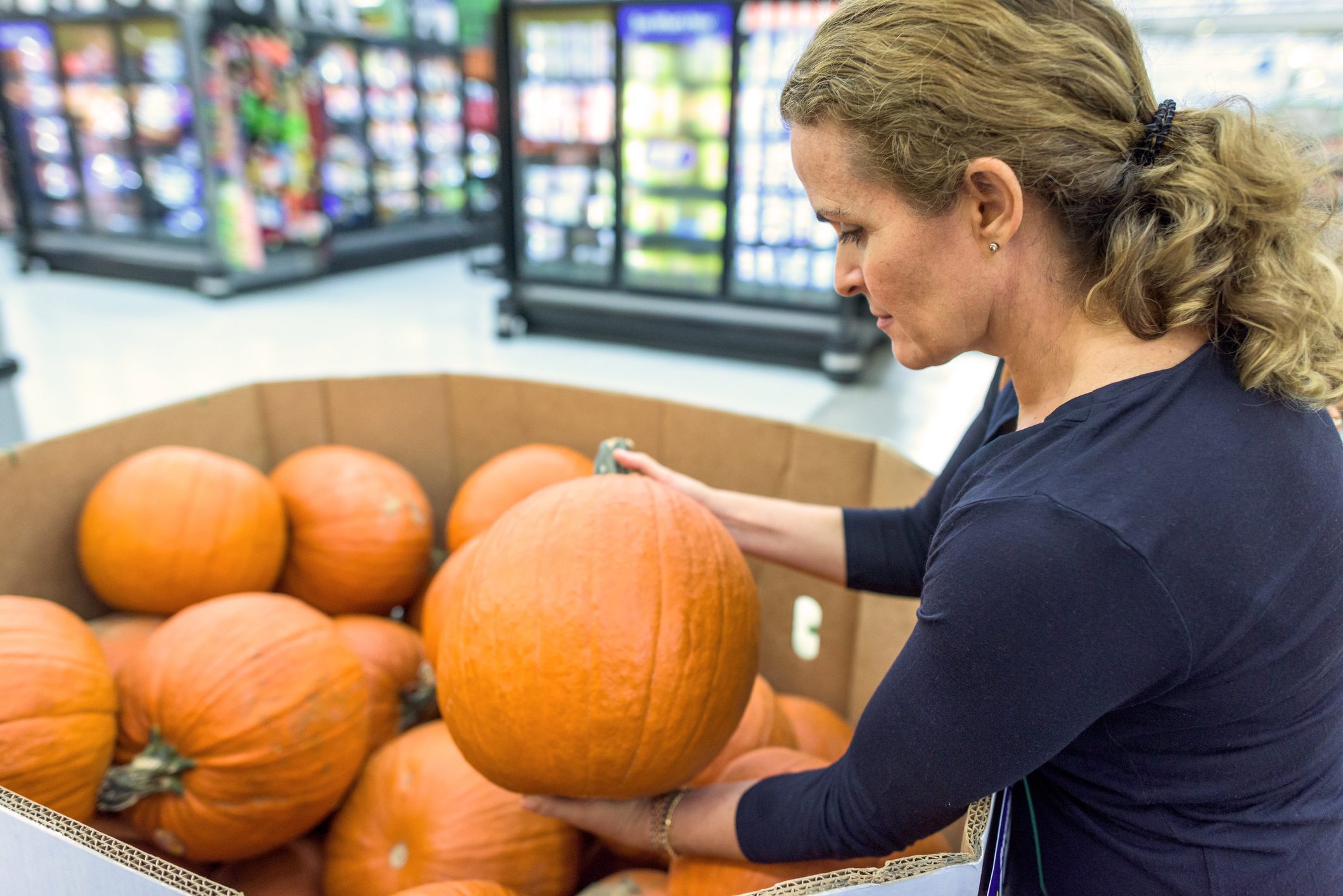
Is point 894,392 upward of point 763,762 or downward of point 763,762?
downward

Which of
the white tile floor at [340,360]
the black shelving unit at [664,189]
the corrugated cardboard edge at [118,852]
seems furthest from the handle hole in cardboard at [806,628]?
the black shelving unit at [664,189]

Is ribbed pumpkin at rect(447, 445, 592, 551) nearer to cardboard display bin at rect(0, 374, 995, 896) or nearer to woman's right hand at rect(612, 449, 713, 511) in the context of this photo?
cardboard display bin at rect(0, 374, 995, 896)

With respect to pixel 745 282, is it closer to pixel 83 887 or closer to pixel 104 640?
pixel 104 640

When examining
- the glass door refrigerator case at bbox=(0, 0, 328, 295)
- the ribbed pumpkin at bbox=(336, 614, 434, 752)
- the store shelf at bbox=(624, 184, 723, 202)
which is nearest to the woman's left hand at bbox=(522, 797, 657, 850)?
the ribbed pumpkin at bbox=(336, 614, 434, 752)

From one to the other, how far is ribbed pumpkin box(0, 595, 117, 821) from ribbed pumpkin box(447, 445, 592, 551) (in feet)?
1.93

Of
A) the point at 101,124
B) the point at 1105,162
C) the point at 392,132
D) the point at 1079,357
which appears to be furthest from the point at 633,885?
the point at 392,132

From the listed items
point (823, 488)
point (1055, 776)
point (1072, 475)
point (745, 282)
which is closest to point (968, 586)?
point (1072, 475)

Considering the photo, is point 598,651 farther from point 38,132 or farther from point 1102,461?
point 38,132

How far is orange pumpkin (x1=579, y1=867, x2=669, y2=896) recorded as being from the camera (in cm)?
97

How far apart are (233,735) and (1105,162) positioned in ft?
3.63

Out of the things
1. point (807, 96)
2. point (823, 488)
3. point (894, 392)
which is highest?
point (807, 96)

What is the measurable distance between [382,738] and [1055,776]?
967 millimetres

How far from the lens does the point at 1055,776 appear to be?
0.76 metres

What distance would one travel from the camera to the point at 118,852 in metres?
0.60
